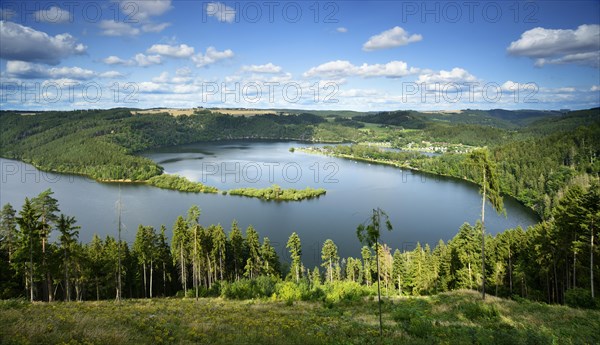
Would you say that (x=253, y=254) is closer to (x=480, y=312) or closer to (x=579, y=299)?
(x=480, y=312)

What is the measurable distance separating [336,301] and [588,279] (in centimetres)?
2046

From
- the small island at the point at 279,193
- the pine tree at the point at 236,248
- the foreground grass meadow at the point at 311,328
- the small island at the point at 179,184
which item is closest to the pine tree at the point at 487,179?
the foreground grass meadow at the point at 311,328

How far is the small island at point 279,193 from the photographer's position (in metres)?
102

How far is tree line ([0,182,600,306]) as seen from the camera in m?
26.6

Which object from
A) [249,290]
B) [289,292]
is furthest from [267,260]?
[289,292]

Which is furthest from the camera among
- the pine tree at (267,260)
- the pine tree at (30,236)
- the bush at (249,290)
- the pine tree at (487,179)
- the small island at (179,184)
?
the small island at (179,184)

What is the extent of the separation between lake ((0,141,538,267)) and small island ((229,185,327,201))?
3.75m

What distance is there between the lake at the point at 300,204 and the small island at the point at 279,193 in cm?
375

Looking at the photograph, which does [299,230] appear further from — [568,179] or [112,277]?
[568,179]

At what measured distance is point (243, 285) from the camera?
30.8 metres

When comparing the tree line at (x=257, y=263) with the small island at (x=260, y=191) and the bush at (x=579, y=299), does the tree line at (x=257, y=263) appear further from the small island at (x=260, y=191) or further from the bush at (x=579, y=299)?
the small island at (x=260, y=191)

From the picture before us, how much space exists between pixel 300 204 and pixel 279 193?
1019cm

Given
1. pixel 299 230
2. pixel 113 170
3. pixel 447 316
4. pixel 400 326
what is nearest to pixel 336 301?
pixel 447 316

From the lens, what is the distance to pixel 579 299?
67.4ft
